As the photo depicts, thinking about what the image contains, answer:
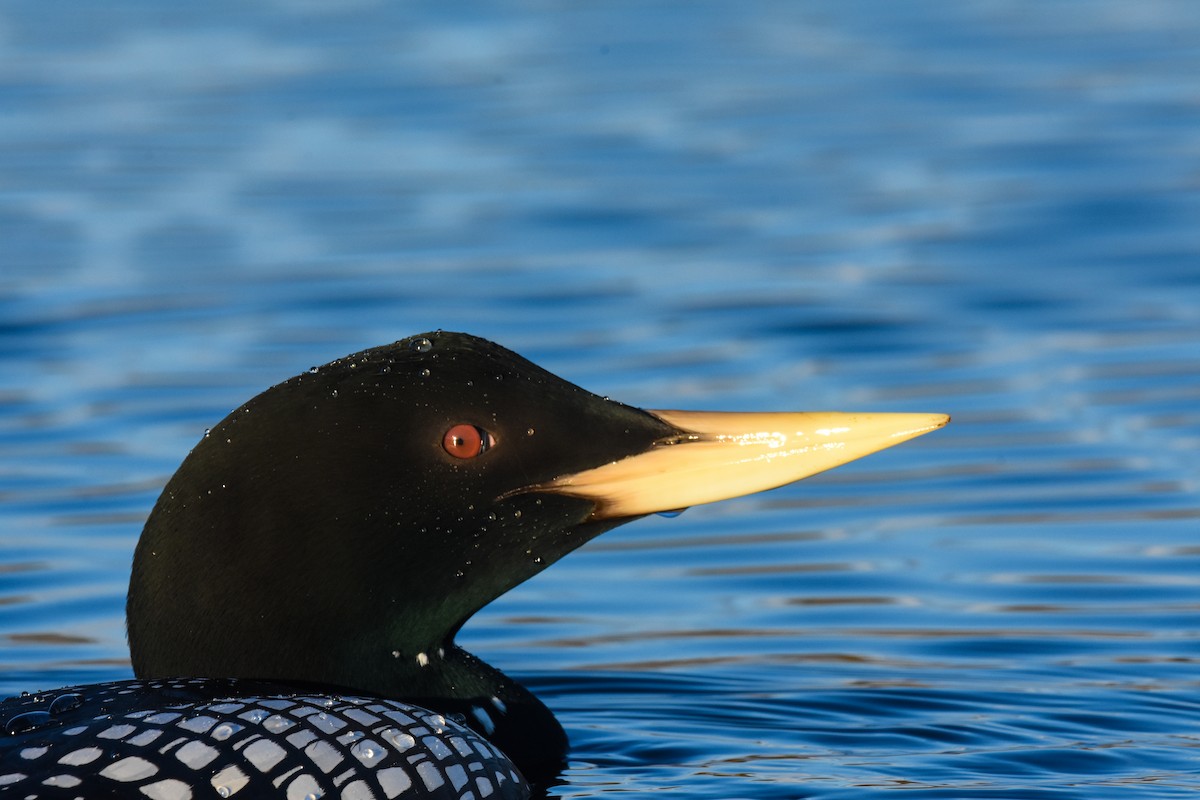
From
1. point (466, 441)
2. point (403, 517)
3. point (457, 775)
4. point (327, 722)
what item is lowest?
point (457, 775)

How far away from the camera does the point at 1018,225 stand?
30.0 feet

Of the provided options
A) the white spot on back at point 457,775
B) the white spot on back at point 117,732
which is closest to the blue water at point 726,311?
the white spot on back at point 457,775

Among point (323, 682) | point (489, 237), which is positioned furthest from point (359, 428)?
point (489, 237)

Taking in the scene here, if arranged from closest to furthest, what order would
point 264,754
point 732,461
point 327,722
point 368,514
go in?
point 264,754
point 327,722
point 368,514
point 732,461

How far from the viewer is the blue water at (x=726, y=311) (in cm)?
491

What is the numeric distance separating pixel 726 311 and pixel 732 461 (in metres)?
4.16

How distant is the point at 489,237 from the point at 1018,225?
201 centimetres

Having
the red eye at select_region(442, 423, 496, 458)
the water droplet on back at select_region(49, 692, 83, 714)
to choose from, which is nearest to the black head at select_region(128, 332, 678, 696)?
the red eye at select_region(442, 423, 496, 458)

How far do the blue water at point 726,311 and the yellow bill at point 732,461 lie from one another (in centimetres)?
51

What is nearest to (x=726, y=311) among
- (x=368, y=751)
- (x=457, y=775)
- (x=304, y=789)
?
(x=457, y=775)

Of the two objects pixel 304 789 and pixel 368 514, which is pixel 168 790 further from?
pixel 368 514

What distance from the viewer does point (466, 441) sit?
12.5 ft

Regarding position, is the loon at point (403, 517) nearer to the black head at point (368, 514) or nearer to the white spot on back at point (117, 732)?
the black head at point (368, 514)

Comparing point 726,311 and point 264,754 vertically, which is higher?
point 726,311
